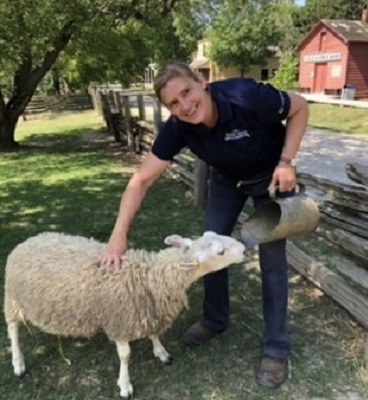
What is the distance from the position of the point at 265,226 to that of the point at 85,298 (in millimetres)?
1235

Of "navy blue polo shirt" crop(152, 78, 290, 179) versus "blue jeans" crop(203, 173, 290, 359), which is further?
"blue jeans" crop(203, 173, 290, 359)

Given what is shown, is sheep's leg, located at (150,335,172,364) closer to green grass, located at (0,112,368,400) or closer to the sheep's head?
green grass, located at (0,112,368,400)

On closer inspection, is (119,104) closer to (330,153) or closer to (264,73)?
(330,153)

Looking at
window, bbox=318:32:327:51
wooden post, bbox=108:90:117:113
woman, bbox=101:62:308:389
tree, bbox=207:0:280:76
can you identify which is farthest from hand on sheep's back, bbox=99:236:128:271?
tree, bbox=207:0:280:76

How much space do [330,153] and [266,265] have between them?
1042cm

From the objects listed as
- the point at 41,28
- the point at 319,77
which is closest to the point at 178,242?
the point at 41,28

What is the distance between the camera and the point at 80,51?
17469 millimetres

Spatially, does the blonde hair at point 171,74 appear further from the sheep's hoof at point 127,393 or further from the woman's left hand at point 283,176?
the sheep's hoof at point 127,393

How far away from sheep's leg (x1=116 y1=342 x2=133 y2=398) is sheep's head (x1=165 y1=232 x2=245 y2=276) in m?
0.66

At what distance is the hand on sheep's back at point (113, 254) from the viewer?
3213mm

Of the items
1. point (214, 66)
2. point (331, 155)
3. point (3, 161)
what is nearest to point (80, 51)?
point (3, 161)

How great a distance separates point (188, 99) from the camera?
2.82m

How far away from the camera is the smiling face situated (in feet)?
9.18

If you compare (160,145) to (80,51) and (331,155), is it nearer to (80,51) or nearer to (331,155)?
(331,155)
